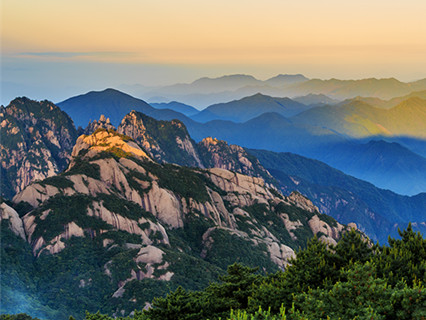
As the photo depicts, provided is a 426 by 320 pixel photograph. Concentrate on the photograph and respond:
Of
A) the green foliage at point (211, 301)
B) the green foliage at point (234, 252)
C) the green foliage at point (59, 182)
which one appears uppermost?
the green foliage at point (211, 301)

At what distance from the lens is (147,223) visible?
122 meters

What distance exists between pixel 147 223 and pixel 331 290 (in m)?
97.4

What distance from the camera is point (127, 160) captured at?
152 meters

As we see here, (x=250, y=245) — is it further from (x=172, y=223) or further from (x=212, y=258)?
(x=172, y=223)

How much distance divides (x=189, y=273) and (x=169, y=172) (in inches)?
2684

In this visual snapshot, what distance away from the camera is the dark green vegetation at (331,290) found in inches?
Result: 1014

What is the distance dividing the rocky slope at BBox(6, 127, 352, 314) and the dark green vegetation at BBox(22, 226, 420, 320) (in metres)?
49.6

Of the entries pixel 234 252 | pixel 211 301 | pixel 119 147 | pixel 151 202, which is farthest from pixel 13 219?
pixel 211 301

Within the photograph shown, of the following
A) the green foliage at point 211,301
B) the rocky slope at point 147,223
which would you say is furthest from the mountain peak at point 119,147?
the green foliage at point 211,301

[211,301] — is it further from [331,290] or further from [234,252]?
[234,252]

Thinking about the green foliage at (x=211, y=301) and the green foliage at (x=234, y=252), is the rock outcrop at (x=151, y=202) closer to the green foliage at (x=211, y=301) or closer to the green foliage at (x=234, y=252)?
the green foliage at (x=234, y=252)

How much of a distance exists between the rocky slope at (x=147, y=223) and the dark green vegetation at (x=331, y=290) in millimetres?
49615

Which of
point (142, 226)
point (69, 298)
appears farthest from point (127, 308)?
point (142, 226)

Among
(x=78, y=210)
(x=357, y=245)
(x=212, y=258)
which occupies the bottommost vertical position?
(x=212, y=258)
